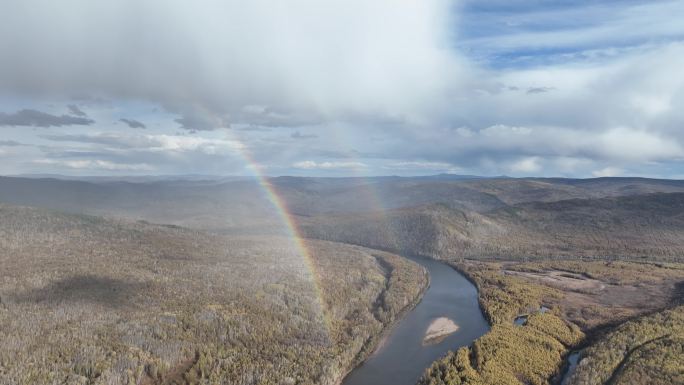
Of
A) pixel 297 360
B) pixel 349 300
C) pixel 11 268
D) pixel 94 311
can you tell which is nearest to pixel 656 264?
pixel 349 300

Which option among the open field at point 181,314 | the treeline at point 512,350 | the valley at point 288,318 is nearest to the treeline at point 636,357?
the valley at point 288,318

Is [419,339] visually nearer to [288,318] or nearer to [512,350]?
[512,350]

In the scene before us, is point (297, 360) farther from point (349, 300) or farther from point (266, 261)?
point (266, 261)

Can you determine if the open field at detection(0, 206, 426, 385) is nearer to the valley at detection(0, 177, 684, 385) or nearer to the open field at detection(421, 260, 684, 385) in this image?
the valley at detection(0, 177, 684, 385)

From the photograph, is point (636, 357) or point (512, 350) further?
point (512, 350)

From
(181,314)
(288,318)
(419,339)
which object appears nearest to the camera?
(181,314)

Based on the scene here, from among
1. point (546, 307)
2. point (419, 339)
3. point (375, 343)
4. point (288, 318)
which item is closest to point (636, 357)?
point (419, 339)
